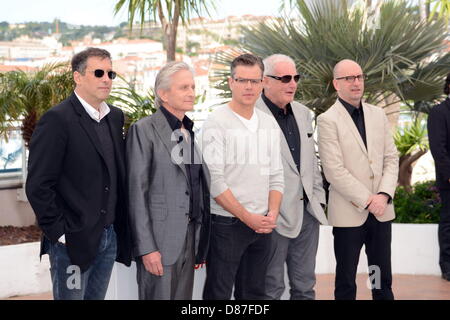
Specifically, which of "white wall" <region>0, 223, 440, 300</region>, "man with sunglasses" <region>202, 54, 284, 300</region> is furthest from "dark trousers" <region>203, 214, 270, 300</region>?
"white wall" <region>0, 223, 440, 300</region>

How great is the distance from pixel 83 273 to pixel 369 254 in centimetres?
199

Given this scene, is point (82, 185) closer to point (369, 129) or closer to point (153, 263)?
point (153, 263)

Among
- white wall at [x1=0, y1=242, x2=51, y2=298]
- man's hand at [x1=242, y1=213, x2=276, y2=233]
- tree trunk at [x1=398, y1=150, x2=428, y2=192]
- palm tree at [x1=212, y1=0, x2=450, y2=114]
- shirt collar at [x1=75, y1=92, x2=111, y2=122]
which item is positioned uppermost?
palm tree at [x1=212, y1=0, x2=450, y2=114]

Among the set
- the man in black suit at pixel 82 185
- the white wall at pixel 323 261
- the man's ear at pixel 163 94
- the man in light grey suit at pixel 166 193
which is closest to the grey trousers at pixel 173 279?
the man in light grey suit at pixel 166 193

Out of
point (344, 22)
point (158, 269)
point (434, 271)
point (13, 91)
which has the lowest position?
point (434, 271)

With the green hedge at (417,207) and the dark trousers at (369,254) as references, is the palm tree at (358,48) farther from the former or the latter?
the dark trousers at (369,254)

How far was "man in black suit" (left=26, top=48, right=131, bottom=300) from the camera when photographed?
300cm

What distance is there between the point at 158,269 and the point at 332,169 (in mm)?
1460

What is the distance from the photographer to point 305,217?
4109mm

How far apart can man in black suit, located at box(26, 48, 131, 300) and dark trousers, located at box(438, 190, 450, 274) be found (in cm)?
339

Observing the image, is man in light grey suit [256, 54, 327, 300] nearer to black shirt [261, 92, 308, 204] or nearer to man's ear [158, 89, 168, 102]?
black shirt [261, 92, 308, 204]
